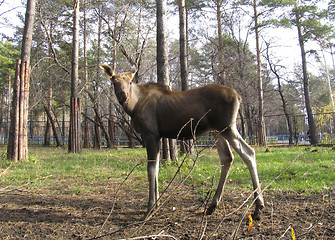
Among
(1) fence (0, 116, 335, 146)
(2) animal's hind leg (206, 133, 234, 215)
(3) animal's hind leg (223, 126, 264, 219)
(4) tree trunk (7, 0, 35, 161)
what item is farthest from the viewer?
(1) fence (0, 116, 335, 146)

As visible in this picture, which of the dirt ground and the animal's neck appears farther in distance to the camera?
the animal's neck

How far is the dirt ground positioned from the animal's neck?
1437 millimetres

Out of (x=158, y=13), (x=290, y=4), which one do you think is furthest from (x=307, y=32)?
(x=158, y=13)

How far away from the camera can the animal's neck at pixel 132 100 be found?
3732 millimetres

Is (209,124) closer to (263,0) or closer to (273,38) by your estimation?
(263,0)

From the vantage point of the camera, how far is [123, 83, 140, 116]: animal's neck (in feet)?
12.2

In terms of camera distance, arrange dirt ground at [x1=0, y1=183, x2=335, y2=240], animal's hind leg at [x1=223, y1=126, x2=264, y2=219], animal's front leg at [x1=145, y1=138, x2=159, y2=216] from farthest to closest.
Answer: animal's front leg at [x1=145, y1=138, x2=159, y2=216] < animal's hind leg at [x1=223, y1=126, x2=264, y2=219] < dirt ground at [x1=0, y1=183, x2=335, y2=240]

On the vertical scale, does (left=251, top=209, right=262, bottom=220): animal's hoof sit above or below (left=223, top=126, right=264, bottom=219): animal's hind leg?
below

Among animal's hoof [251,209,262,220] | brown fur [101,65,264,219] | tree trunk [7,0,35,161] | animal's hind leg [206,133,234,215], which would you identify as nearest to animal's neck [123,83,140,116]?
brown fur [101,65,264,219]

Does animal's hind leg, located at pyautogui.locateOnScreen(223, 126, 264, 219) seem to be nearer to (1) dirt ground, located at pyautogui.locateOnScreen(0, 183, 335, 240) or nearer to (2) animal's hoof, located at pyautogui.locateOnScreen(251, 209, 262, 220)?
(2) animal's hoof, located at pyautogui.locateOnScreen(251, 209, 262, 220)

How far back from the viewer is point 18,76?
9.11 m

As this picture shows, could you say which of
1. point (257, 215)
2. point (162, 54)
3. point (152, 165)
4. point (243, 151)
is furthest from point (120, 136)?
point (257, 215)

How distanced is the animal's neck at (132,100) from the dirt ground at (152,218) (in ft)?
4.71

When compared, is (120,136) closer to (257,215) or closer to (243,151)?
(243,151)
